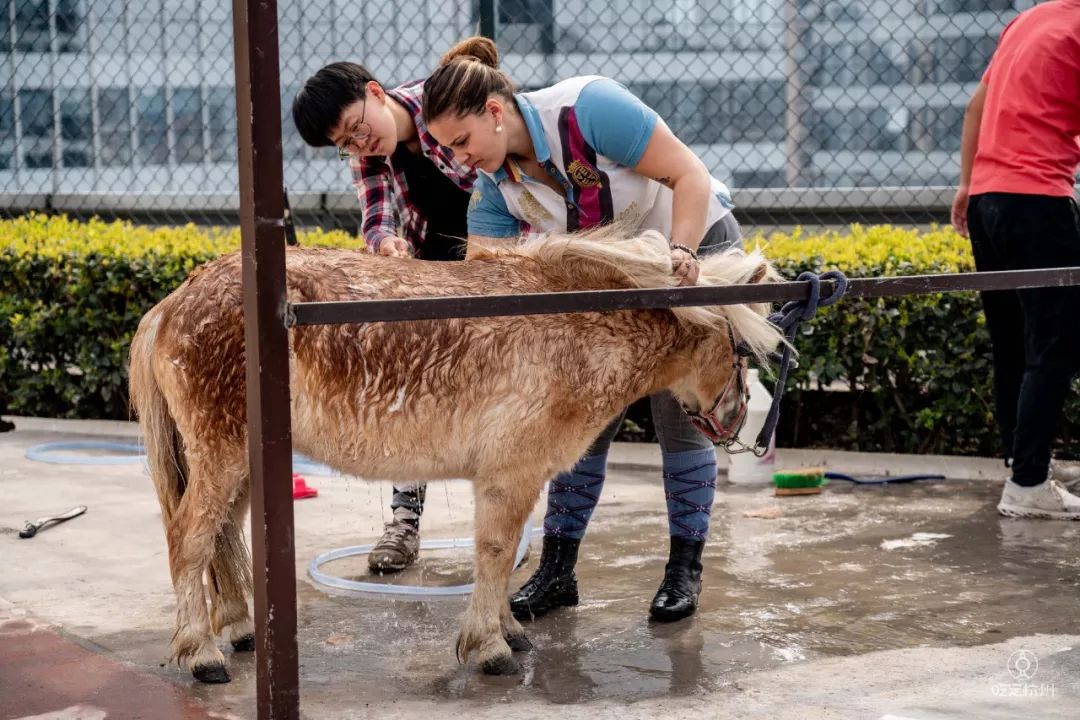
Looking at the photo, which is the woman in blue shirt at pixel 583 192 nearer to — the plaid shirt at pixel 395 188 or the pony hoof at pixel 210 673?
the plaid shirt at pixel 395 188

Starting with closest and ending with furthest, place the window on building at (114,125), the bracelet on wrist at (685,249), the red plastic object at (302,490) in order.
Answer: the bracelet on wrist at (685,249), the red plastic object at (302,490), the window on building at (114,125)

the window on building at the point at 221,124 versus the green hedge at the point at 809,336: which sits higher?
the window on building at the point at 221,124

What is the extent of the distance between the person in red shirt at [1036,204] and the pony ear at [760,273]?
1840 millimetres

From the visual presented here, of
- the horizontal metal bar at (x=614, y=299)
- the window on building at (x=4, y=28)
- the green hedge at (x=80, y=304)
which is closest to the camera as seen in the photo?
the horizontal metal bar at (x=614, y=299)

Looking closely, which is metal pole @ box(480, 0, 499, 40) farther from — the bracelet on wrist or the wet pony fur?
the bracelet on wrist

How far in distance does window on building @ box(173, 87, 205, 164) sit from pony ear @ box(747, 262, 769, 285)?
29.1ft

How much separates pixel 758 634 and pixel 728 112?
26.6 ft

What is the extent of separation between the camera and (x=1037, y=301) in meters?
5.42

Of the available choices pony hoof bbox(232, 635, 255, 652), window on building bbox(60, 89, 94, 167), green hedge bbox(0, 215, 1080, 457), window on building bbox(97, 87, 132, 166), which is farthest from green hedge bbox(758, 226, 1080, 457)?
window on building bbox(60, 89, 94, 167)

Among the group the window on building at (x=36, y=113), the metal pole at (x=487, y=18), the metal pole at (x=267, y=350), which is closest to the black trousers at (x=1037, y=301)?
the metal pole at (x=487, y=18)

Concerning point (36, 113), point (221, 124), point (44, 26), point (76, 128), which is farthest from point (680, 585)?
Result: point (44, 26)

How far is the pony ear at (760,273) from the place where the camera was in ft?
13.3

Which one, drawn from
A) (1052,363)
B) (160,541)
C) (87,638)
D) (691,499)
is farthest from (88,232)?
(1052,363)

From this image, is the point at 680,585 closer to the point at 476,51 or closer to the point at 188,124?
the point at 476,51
